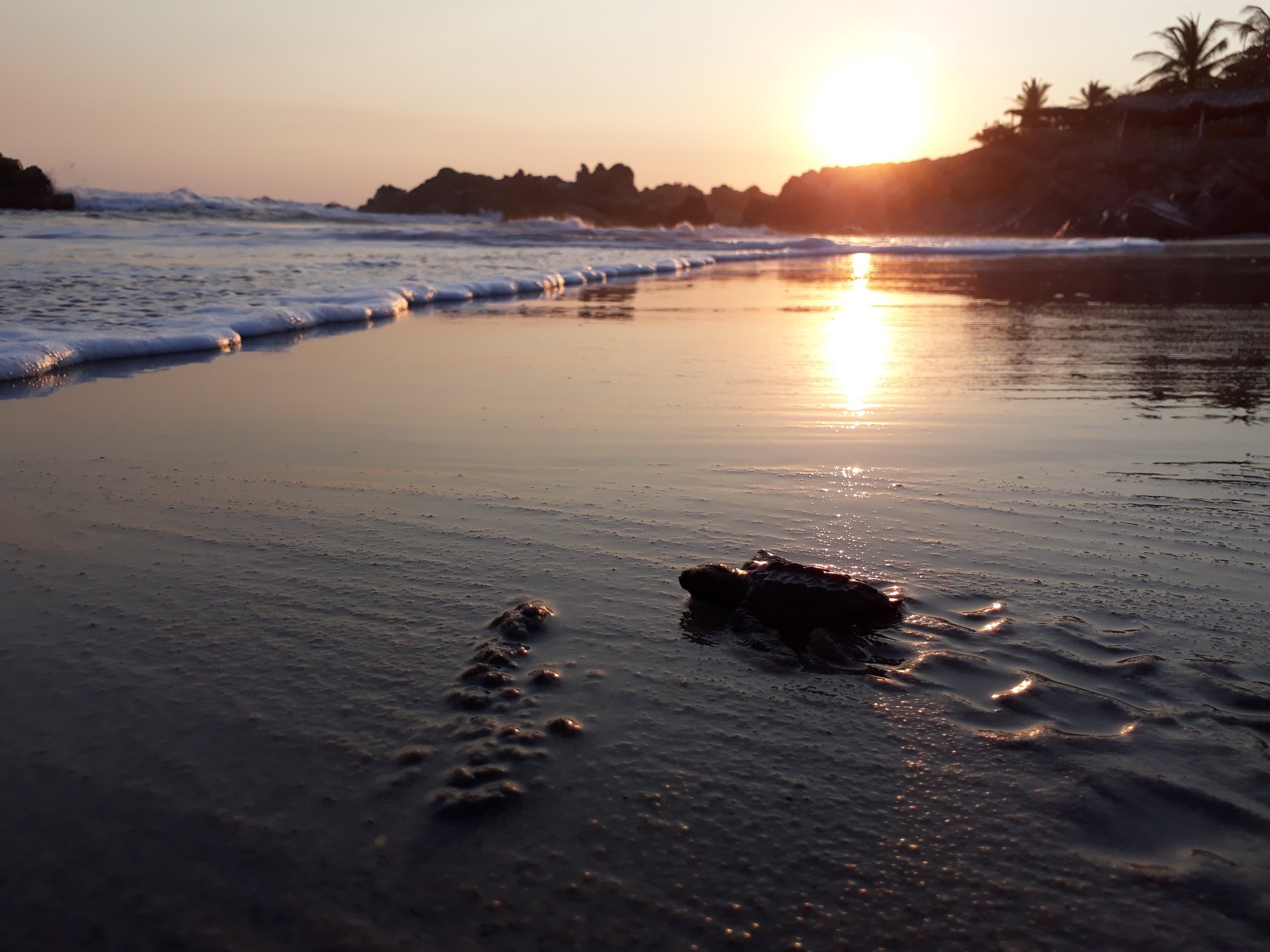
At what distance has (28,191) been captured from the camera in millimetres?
34500

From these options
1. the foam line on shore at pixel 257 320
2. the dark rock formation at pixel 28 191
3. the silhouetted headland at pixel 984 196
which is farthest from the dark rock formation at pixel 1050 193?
the dark rock formation at pixel 28 191

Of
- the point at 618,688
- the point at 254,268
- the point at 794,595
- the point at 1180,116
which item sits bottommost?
the point at 618,688

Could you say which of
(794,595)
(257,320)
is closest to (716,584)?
(794,595)

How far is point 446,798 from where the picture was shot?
1.67 metres

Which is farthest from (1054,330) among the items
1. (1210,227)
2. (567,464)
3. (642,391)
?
(1210,227)

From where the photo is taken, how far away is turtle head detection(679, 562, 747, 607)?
2.51 metres

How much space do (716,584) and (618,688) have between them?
1.78ft

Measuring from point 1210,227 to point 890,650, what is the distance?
1742 inches

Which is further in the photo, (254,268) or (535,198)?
(535,198)

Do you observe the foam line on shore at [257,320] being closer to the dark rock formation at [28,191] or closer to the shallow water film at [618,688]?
the shallow water film at [618,688]

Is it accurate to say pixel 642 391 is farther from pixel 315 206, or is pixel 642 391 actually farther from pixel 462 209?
pixel 462 209

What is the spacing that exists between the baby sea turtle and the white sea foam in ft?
16.9

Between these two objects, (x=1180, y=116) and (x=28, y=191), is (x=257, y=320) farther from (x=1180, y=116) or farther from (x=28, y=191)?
(x=1180, y=116)

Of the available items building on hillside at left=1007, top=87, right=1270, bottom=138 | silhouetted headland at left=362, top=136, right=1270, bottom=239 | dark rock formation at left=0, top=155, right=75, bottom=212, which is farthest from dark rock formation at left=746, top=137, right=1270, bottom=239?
dark rock formation at left=0, top=155, right=75, bottom=212
